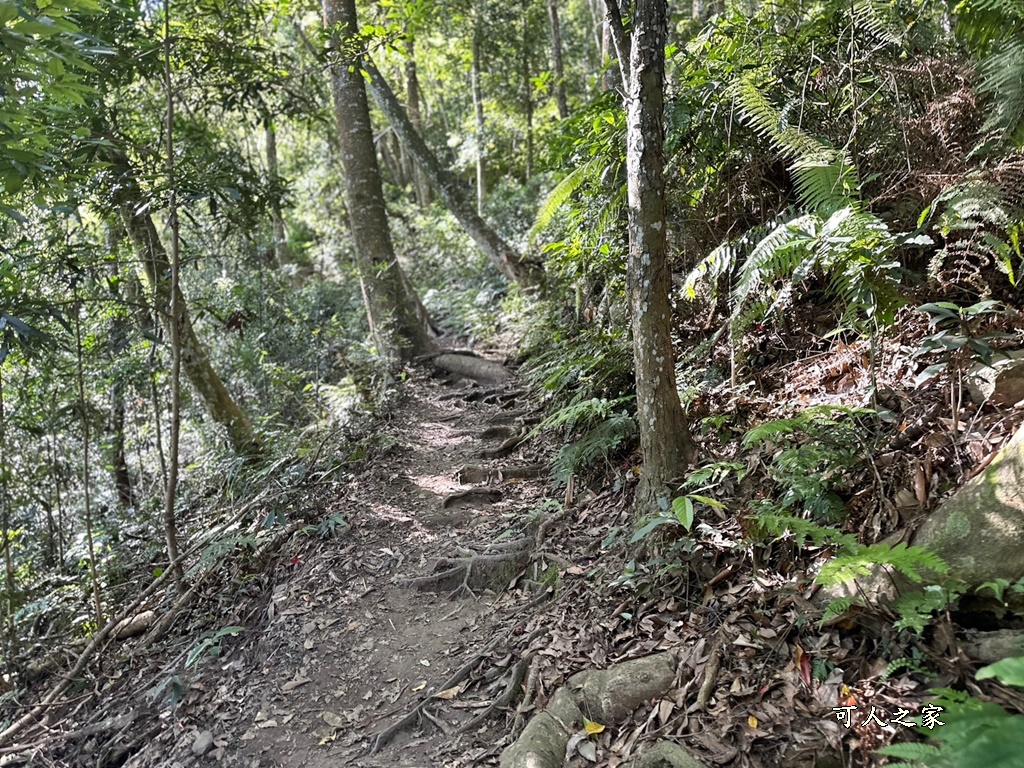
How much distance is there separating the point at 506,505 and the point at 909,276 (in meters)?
3.57

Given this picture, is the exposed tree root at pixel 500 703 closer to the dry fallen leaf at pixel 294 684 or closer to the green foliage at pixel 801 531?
the dry fallen leaf at pixel 294 684

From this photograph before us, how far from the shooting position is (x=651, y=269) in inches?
147

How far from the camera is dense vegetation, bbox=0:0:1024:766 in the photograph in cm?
309

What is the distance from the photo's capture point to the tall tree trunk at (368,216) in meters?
8.91

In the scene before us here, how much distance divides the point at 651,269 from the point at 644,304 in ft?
0.69

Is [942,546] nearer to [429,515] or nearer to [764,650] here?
[764,650]

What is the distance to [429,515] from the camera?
582 cm

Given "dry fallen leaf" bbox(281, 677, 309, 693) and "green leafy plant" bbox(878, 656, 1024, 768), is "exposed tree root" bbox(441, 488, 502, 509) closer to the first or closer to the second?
"dry fallen leaf" bbox(281, 677, 309, 693)

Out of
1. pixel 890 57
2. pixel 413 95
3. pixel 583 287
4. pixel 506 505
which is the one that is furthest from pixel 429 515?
pixel 413 95

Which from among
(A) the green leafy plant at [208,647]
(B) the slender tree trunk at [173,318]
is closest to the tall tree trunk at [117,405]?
(B) the slender tree trunk at [173,318]

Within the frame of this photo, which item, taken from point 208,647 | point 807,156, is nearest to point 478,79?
point 807,156

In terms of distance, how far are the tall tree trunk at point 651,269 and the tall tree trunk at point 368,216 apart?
5.65 m

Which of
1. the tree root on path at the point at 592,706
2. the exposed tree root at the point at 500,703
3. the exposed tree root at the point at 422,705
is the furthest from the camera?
the exposed tree root at the point at 422,705

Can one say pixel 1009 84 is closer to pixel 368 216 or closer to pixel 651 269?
pixel 651 269
